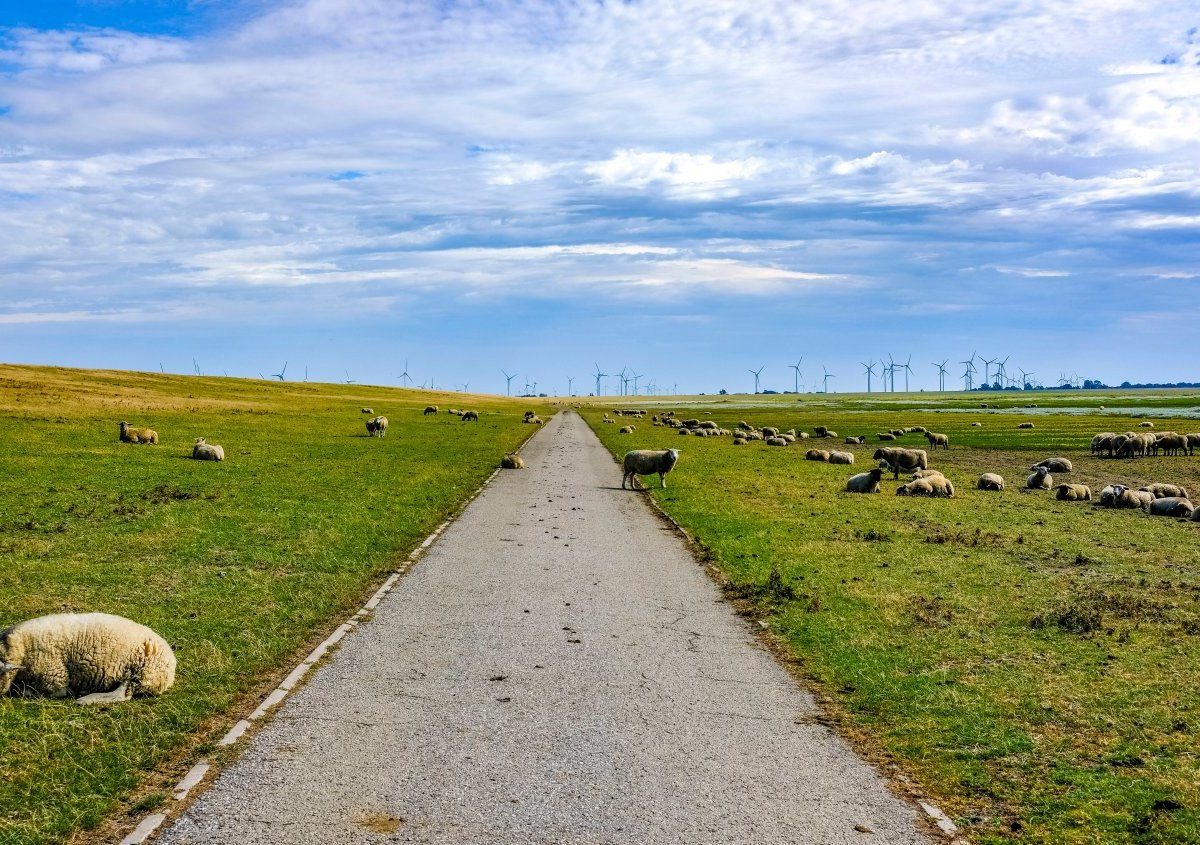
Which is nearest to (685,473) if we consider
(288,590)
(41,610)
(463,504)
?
(463,504)

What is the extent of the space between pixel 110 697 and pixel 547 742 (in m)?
5.29

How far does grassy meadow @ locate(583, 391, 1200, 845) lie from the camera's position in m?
9.23

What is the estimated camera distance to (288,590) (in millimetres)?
18031

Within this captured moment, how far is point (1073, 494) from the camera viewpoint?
36.3 meters

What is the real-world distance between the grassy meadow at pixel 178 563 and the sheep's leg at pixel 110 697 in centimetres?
20

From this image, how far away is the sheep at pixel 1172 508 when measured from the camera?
31.9 meters

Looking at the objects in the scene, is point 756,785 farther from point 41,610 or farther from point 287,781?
point 41,610

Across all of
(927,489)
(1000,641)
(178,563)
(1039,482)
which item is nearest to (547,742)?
(1000,641)

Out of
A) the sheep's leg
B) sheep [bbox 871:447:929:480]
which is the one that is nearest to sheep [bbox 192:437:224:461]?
sheep [bbox 871:447:929:480]

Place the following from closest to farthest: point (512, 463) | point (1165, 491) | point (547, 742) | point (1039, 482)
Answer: point (547, 742)
point (1165, 491)
point (1039, 482)
point (512, 463)

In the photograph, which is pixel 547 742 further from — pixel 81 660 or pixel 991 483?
pixel 991 483

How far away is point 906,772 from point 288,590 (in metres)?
12.1

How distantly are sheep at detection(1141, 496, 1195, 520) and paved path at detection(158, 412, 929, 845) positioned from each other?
21.8 m

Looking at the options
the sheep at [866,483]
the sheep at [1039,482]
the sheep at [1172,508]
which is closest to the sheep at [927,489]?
the sheep at [866,483]
